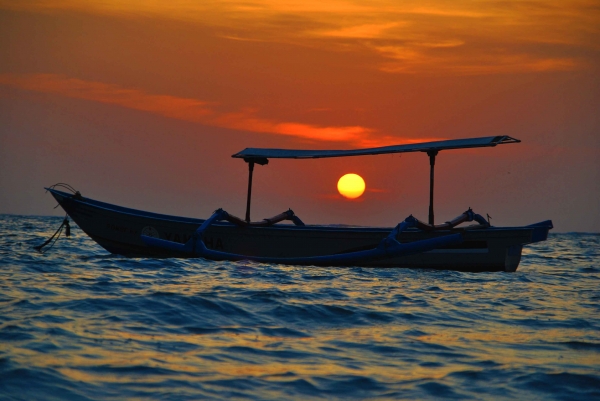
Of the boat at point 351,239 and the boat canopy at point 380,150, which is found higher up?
the boat canopy at point 380,150

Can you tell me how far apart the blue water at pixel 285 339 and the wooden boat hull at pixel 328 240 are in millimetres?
2789

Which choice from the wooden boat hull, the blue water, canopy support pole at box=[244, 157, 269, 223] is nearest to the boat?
the wooden boat hull

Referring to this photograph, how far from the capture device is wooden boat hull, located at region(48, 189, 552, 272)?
2072 cm

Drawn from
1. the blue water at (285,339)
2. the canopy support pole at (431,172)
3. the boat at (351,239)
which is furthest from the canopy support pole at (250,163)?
the blue water at (285,339)

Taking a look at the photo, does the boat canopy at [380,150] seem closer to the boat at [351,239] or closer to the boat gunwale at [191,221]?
the boat at [351,239]

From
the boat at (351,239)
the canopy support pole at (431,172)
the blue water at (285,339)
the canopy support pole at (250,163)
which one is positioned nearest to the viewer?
the blue water at (285,339)

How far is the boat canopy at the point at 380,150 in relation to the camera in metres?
20.7

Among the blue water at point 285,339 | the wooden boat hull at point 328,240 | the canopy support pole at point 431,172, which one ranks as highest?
the canopy support pole at point 431,172

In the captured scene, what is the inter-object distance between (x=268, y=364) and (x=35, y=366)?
269cm

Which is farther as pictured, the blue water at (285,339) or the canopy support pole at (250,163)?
the canopy support pole at (250,163)

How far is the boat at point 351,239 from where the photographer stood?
2020 centimetres

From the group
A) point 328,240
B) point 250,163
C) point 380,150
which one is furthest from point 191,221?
point 380,150

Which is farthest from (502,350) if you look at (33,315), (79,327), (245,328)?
(33,315)

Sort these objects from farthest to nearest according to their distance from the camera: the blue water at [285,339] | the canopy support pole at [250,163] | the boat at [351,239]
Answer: the canopy support pole at [250,163]
the boat at [351,239]
the blue water at [285,339]
